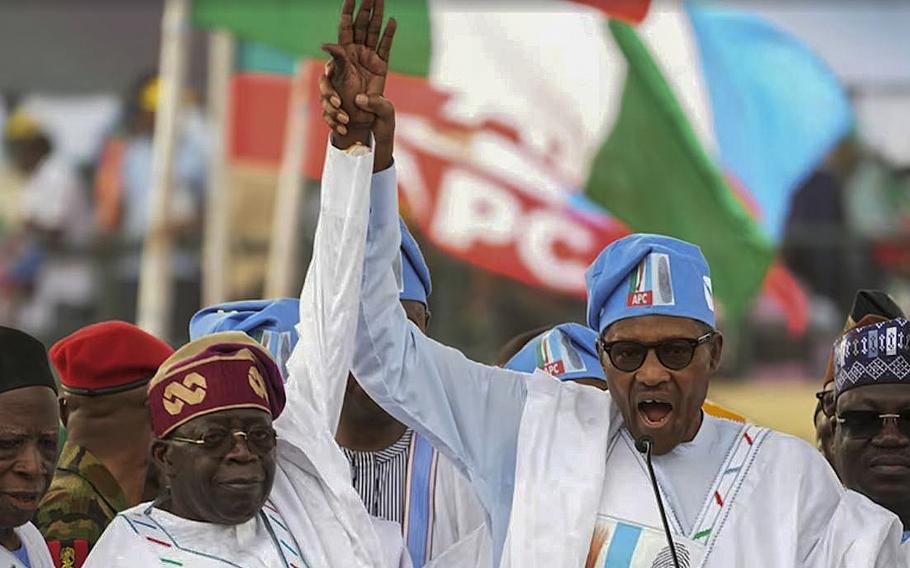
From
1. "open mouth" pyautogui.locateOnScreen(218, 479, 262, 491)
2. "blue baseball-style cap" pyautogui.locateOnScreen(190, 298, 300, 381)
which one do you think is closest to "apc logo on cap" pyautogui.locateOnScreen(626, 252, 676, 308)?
"open mouth" pyautogui.locateOnScreen(218, 479, 262, 491)

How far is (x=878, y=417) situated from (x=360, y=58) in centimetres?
178

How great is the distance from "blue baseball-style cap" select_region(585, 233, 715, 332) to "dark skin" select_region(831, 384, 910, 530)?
75 cm

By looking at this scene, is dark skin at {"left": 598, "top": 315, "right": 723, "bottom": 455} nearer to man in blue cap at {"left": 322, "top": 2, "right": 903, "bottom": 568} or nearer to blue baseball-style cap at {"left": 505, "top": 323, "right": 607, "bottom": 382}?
man in blue cap at {"left": 322, "top": 2, "right": 903, "bottom": 568}

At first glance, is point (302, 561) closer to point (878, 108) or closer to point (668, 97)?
point (668, 97)

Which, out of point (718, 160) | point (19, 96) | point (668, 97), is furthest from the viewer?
point (19, 96)

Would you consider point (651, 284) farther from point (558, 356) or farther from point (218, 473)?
point (558, 356)

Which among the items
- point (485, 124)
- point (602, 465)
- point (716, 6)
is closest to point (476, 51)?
point (485, 124)

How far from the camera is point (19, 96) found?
14055 millimetres

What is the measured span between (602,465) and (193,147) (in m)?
8.95

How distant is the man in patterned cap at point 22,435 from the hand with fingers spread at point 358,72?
87 cm

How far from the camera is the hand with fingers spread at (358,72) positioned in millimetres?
4875

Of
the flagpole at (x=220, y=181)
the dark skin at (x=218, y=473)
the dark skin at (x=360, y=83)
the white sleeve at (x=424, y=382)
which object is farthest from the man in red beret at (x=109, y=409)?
the flagpole at (x=220, y=181)

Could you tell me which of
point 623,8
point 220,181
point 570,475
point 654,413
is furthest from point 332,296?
point 220,181

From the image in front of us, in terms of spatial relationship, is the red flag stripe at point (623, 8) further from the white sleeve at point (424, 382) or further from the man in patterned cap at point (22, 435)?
the man in patterned cap at point (22, 435)
